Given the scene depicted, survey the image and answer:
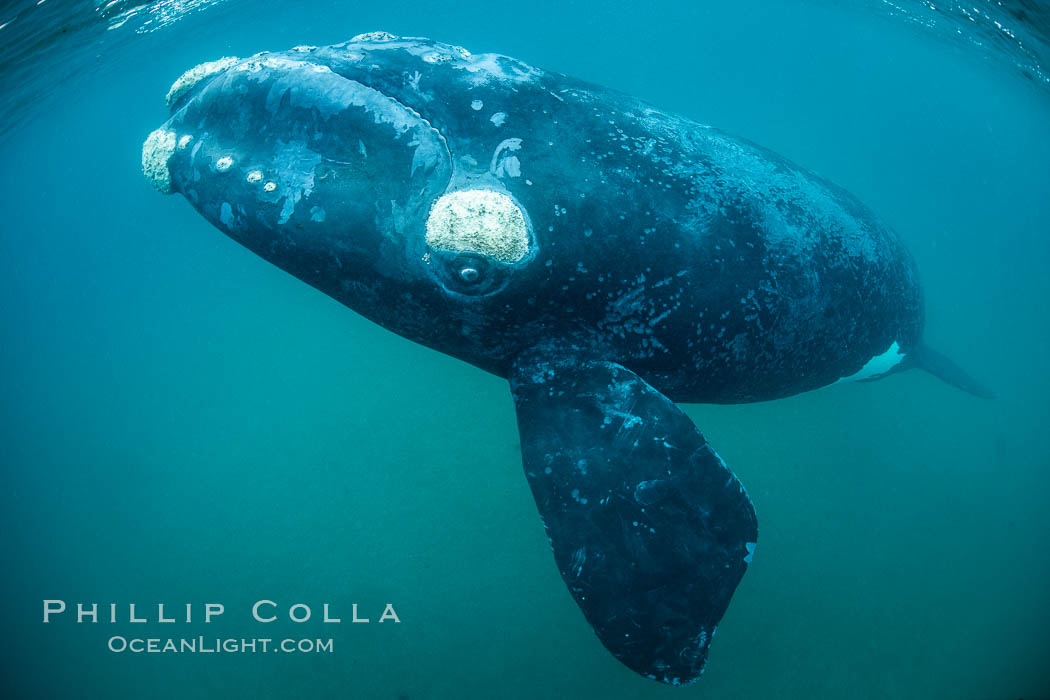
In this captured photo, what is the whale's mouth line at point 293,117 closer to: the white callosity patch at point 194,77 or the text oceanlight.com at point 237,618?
the white callosity patch at point 194,77

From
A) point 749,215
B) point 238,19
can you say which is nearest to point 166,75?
point 238,19

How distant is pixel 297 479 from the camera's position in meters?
15.7

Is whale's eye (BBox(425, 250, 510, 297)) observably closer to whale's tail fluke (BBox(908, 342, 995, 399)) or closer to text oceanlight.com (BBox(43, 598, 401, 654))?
whale's tail fluke (BBox(908, 342, 995, 399))

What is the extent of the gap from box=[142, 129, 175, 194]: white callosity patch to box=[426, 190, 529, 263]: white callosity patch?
2.34 metres

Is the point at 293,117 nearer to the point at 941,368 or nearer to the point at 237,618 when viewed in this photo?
the point at 941,368

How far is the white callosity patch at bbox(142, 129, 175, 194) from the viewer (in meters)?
3.97

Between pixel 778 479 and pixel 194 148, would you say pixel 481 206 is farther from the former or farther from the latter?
pixel 778 479

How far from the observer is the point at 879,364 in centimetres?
606

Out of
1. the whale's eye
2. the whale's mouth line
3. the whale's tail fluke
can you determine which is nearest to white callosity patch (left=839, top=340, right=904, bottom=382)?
the whale's tail fluke

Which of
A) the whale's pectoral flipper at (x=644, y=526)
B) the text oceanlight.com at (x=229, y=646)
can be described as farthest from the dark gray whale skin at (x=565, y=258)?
the text oceanlight.com at (x=229, y=646)

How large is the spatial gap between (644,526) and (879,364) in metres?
4.58

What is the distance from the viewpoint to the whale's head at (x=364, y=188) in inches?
130

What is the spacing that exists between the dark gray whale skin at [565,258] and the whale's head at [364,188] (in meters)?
0.02

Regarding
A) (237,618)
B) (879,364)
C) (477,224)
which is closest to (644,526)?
(477,224)
